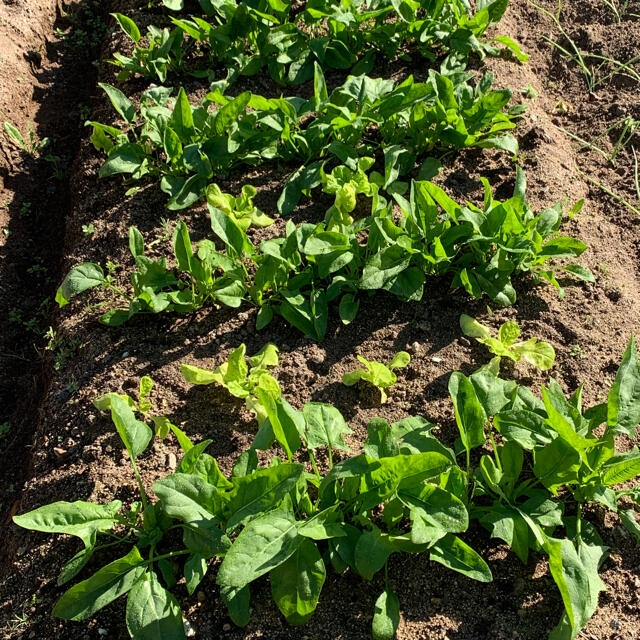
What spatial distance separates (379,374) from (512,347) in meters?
0.62

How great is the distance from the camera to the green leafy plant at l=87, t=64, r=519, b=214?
349 centimetres

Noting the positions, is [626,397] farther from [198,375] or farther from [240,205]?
[240,205]

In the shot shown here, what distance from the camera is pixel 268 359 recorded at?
2877mm

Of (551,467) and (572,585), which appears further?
(551,467)

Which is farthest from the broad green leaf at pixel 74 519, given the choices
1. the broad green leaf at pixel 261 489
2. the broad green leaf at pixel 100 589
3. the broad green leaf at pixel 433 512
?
the broad green leaf at pixel 433 512

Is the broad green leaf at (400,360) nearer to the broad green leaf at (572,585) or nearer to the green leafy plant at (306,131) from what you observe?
the broad green leaf at (572,585)

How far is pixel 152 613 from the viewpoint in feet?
7.11

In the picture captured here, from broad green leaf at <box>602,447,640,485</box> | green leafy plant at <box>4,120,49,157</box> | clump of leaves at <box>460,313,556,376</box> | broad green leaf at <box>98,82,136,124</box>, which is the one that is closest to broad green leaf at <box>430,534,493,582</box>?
broad green leaf at <box>602,447,640,485</box>

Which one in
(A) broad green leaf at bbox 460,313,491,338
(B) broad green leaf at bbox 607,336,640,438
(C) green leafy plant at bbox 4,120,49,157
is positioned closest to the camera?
(B) broad green leaf at bbox 607,336,640,438

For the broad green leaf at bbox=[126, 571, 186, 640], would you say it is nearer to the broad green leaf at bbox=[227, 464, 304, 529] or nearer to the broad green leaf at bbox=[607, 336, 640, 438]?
the broad green leaf at bbox=[227, 464, 304, 529]

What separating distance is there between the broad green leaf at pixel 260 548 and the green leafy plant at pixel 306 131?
5.99 feet

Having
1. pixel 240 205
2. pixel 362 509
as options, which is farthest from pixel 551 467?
pixel 240 205

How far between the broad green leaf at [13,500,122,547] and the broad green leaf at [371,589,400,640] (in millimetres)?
973

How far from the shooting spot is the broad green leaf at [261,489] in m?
2.15
